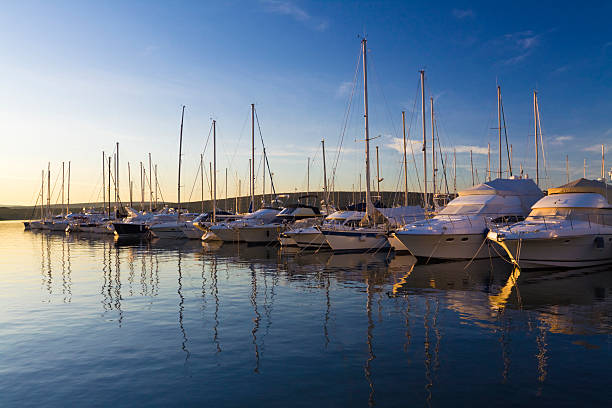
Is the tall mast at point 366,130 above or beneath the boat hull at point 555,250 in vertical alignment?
above

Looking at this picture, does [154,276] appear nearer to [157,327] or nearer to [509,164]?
→ [157,327]

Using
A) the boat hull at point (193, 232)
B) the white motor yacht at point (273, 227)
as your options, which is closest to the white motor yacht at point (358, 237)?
the white motor yacht at point (273, 227)

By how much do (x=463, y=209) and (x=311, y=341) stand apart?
2095 centimetres

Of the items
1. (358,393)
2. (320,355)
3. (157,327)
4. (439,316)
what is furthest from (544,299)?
(157,327)

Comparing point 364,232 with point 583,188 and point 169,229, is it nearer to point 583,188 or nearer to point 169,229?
point 583,188

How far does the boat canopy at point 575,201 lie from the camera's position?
24.6 meters

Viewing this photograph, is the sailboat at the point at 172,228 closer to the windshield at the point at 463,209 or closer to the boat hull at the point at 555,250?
the windshield at the point at 463,209

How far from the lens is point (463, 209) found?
93.9 ft

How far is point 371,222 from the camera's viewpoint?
32938 mm

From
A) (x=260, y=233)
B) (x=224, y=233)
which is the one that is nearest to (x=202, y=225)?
(x=224, y=233)

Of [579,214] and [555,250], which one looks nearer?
[555,250]

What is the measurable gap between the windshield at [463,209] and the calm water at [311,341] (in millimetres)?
8092

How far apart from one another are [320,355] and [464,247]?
1859cm

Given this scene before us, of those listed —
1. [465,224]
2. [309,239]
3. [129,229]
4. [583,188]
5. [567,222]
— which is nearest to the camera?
[567,222]
